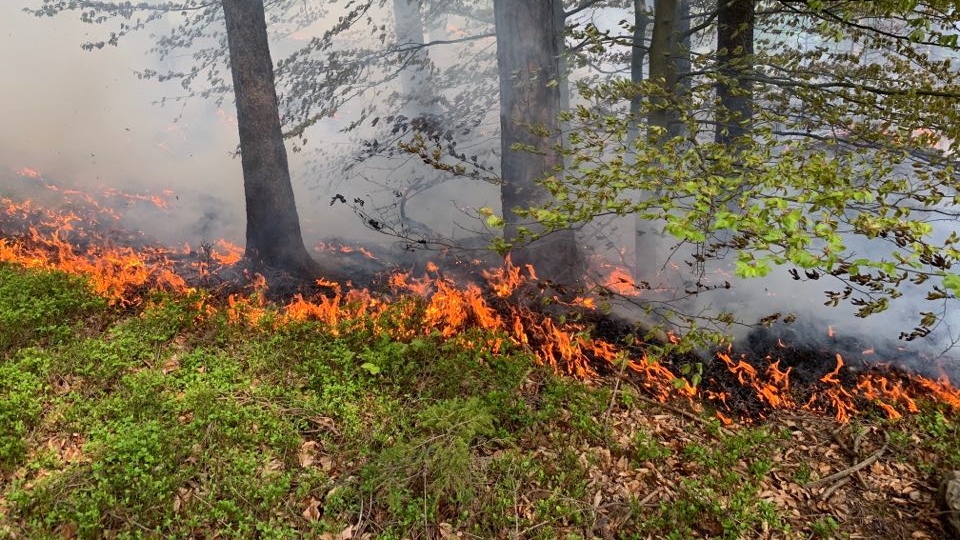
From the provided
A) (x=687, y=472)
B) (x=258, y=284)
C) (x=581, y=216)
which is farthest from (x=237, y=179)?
(x=687, y=472)

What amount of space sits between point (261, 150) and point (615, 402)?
6.07 metres

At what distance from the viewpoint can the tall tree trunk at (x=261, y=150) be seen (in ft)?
23.5

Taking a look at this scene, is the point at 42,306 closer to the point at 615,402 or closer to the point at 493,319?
→ the point at 493,319

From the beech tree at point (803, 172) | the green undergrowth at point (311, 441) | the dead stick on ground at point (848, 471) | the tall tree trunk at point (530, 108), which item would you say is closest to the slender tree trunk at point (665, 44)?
the beech tree at point (803, 172)

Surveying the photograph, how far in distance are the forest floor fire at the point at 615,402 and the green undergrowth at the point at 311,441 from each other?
0.11 feet

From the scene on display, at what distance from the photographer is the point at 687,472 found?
4.61m

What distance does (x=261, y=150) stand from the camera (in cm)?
739

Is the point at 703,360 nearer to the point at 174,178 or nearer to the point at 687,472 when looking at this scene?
the point at 687,472

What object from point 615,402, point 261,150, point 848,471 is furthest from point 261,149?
point 848,471

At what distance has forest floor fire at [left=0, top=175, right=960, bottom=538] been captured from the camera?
4219 millimetres

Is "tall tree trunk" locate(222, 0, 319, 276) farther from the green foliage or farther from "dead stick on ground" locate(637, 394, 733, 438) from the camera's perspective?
"dead stick on ground" locate(637, 394, 733, 438)

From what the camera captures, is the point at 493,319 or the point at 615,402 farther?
the point at 493,319

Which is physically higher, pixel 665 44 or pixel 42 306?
pixel 665 44

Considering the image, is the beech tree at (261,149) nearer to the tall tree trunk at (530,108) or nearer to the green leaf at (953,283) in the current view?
the tall tree trunk at (530,108)
